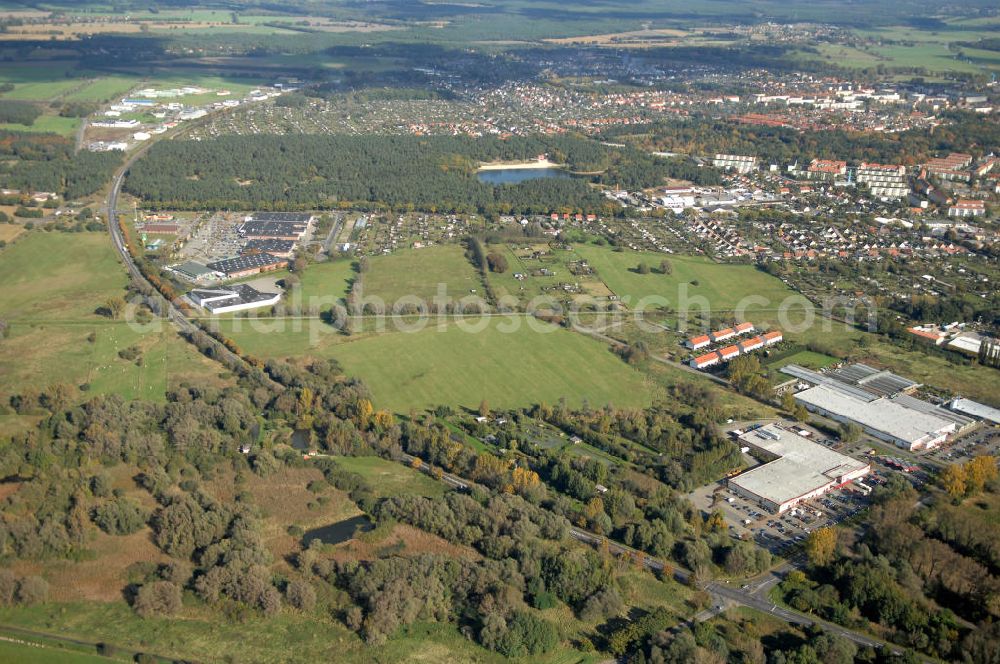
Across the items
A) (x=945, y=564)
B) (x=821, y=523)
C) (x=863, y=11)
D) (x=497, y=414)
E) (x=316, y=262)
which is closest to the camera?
(x=945, y=564)

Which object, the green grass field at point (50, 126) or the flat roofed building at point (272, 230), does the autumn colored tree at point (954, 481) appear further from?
the green grass field at point (50, 126)

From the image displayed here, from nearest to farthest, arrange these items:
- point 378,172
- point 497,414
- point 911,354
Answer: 1. point 497,414
2. point 911,354
3. point 378,172

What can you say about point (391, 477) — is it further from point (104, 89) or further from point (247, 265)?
point (104, 89)

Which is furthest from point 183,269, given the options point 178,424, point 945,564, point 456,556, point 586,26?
point 586,26

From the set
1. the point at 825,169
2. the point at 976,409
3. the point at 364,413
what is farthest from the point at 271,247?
the point at 825,169

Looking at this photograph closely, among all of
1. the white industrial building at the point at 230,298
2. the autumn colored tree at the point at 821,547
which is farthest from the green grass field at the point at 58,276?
the autumn colored tree at the point at 821,547

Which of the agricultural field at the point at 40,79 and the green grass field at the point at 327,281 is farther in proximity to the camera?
the agricultural field at the point at 40,79

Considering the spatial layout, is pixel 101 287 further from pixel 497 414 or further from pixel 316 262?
pixel 497 414

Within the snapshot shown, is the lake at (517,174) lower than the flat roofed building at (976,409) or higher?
higher
